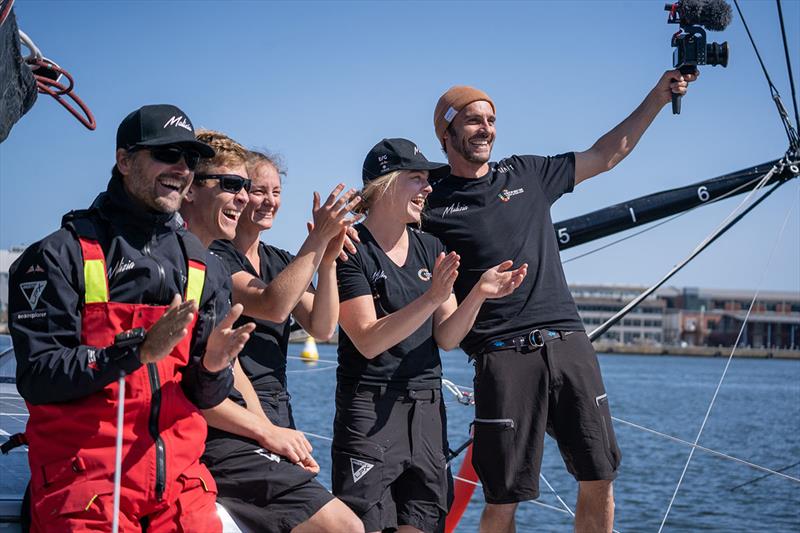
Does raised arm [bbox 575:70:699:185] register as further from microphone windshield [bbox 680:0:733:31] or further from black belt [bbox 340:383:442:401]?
black belt [bbox 340:383:442:401]

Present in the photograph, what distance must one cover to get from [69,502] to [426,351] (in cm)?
172

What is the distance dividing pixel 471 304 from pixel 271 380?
88 centimetres

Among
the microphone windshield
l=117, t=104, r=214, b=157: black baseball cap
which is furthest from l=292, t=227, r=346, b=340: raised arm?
the microphone windshield

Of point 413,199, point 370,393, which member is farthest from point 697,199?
point 370,393

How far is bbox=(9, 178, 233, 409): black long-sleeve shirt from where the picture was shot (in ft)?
8.82

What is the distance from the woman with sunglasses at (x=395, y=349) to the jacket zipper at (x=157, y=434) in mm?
1056

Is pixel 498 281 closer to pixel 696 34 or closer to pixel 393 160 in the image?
pixel 393 160

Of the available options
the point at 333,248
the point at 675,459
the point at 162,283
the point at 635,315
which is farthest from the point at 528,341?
the point at 635,315

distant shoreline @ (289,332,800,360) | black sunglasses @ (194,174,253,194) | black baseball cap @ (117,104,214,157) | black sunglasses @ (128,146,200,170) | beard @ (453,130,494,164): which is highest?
beard @ (453,130,494,164)

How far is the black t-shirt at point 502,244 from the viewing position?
4.35 m

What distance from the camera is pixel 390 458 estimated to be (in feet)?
12.4

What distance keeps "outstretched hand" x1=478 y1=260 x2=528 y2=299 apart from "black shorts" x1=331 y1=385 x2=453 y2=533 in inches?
19.8

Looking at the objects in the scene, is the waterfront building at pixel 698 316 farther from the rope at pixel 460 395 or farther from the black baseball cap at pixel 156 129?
the black baseball cap at pixel 156 129

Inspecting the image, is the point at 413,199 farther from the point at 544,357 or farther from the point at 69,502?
the point at 69,502
